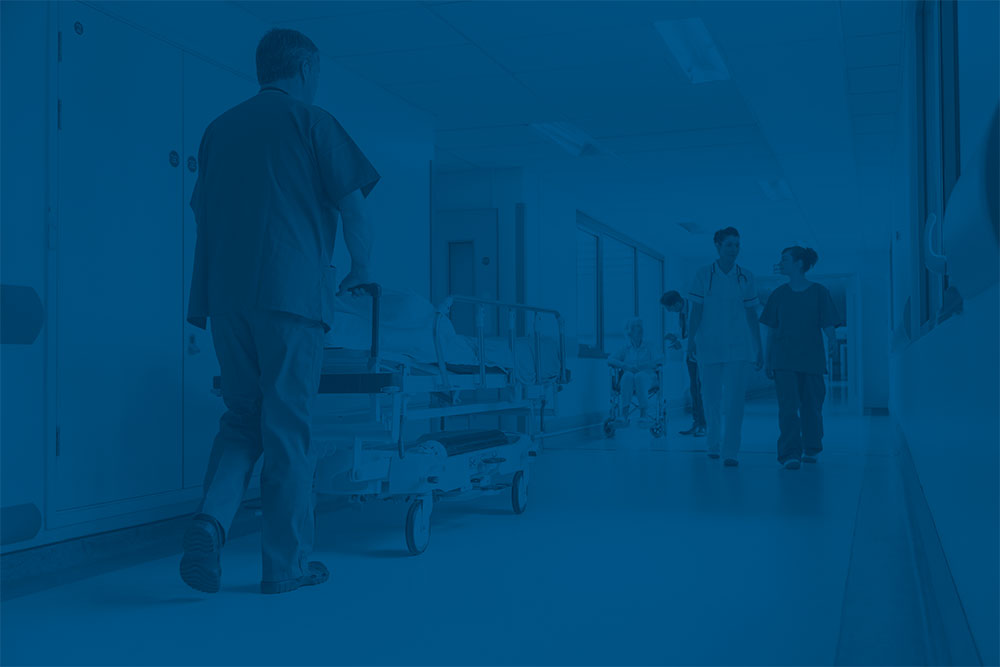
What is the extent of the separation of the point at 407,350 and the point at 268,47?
1.22m

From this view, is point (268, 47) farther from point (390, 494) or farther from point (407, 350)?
point (390, 494)

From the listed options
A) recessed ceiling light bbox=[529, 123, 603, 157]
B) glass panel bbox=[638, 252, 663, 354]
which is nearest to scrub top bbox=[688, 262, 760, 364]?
recessed ceiling light bbox=[529, 123, 603, 157]

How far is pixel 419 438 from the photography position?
12.9 feet

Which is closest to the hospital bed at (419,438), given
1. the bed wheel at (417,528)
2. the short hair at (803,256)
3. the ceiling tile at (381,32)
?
the bed wheel at (417,528)

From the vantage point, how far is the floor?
2.17 meters

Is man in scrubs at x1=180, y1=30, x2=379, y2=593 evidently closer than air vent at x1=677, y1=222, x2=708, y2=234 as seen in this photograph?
Yes

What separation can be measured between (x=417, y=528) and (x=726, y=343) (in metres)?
3.29

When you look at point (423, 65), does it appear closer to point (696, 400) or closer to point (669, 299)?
point (669, 299)

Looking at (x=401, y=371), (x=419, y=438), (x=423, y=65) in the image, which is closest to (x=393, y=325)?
(x=401, y=371)

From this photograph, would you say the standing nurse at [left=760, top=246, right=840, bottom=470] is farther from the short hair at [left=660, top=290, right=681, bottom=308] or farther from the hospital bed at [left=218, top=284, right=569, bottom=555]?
the short hair at [left=660, top=290, right=681, bottom=308]

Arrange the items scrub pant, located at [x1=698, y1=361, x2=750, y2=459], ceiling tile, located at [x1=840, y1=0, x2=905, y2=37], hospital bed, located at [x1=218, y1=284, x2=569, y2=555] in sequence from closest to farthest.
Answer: hospital bed, located at [x1=218, y1=284, x2=569, y2=555]
ceiling tile, located at [x1=840, y1=0, x2=905, y2=37]
scrub pant, located at [x1=698, y1=361, x2=750, y2=459]

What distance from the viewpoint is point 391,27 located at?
493 cm

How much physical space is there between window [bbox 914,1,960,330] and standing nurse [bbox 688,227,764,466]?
5.71 feet

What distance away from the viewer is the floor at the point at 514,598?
7.12ft
